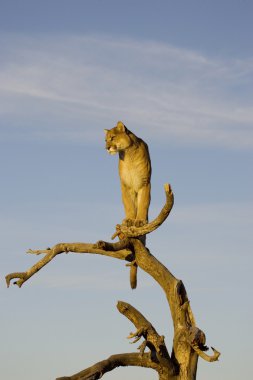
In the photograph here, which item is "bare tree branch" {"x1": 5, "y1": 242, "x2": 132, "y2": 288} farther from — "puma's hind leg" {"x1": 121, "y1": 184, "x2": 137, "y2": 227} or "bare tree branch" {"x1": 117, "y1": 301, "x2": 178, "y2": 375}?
"bare tree branch" {"x1": 117, "y1": 301, "x2": 178, "y2": 375}

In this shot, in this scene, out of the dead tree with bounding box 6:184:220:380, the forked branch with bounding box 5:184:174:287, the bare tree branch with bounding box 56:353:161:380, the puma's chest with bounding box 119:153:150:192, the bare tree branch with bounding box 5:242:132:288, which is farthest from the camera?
the puma's chest with bounding box 119:153:150:192

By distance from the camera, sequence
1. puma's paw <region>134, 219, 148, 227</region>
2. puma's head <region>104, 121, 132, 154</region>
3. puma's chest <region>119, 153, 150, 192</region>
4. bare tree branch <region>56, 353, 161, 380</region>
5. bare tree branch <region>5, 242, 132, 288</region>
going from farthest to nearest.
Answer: puma's head <region>104, 121, 132, 154</region> < puma's chest <region>119, 153, 150, 192</region> < puma's paw <region>134, 219, 148, 227</region> < bare tree branch <region>5, 242, 132, 288</region> < bare tree branch <region>56, 353, 161, 380</region>

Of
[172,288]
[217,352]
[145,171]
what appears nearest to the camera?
[217,352]

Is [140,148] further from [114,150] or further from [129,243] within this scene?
[129,243]

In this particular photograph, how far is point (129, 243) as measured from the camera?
12703 mm

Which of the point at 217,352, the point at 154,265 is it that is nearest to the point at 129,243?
the point at 154,265

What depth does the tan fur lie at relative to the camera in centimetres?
1365

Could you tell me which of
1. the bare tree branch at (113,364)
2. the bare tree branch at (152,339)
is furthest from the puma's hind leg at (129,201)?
the bare tree branch at (113,364)

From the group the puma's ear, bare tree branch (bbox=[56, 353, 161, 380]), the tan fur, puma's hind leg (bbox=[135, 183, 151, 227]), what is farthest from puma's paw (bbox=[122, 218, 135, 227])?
bare tree branch (bbox=[56, 353, 161, 380])

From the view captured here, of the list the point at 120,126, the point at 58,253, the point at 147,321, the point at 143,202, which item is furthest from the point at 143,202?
the point at 147,321

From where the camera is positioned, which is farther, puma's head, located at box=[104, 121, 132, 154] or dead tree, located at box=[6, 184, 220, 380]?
puma's head, located at box=[104, 121, 132, 154]

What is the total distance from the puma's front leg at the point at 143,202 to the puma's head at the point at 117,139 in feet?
2.86

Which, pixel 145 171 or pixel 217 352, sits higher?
pixel 145 171

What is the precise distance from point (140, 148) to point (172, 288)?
2.70 meters
